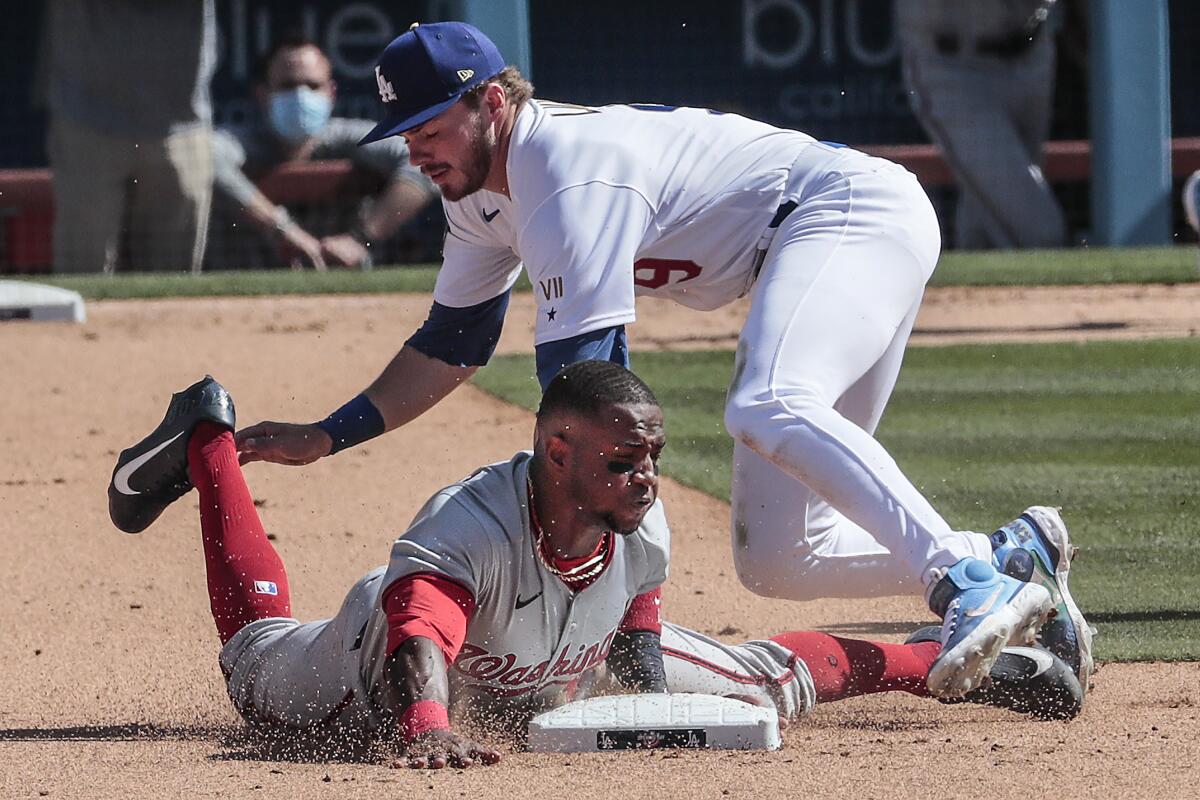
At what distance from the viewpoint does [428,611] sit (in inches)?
145

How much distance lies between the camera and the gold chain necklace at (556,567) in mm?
3881

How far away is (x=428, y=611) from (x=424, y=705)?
17 centimetres

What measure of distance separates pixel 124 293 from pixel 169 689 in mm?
7652

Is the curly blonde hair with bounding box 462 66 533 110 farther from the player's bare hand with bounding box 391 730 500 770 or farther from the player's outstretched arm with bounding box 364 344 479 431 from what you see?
the player's bare hand with bounding box 391 730 500 770

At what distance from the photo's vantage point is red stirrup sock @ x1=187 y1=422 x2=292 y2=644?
4465 mm

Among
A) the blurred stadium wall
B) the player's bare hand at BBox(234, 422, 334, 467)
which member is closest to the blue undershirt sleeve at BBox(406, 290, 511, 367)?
the player's bare hand at BBox(234, 422, 334, 467)

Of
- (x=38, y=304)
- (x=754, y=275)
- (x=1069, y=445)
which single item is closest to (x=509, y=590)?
(x=754, y=275)

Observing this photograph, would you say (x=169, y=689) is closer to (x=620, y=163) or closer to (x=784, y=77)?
(x=620, y=163)

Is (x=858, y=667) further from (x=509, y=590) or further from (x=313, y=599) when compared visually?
(x=313, y=599)

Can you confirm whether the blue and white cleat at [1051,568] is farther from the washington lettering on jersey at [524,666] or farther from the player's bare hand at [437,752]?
the player's bare hand at [437,752]

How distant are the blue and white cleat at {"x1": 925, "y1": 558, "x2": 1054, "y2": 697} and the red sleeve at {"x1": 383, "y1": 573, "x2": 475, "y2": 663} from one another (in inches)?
34.4

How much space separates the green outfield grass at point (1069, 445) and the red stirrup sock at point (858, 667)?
3.01 feet

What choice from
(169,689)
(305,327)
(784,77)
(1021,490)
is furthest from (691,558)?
(784,77)

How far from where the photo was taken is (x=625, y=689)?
426cm
